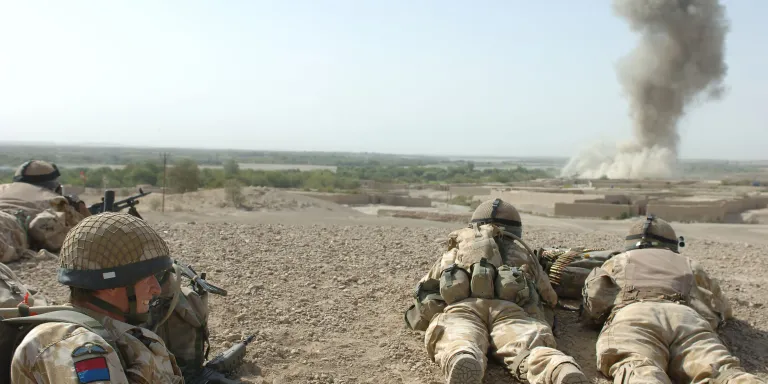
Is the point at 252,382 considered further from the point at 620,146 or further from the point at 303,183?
the point at 620,146

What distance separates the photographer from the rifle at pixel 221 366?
3921 millimetres

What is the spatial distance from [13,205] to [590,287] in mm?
7491

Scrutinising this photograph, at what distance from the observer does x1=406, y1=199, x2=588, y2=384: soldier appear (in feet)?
13.2

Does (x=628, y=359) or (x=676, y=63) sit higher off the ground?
(x=676, y=63)

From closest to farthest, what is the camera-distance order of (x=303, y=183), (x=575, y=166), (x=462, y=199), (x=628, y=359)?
(x=628, y=359) < (x=462, y=199) < (x=303, y=183) < (x=575, y=166)

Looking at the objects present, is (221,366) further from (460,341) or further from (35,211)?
(35,211)

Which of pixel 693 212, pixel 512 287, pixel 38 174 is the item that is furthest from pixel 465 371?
pixel 693 212

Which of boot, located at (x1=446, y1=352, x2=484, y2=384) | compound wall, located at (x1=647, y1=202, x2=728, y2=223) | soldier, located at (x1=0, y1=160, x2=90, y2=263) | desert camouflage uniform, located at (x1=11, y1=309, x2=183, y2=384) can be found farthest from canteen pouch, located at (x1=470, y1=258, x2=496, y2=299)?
compound wall, located at (x1=647, y1=202, x2=728, y2=223)

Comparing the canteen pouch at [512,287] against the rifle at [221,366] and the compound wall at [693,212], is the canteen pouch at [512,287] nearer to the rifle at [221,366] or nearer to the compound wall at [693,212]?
the rifle at [221,366]

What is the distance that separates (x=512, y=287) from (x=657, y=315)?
103 cm

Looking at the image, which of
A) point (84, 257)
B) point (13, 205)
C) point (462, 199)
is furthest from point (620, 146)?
point (84, 257)

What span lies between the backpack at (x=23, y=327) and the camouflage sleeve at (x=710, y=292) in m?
4.59

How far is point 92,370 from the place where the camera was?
2.16 meters

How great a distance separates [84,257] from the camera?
254 cm
